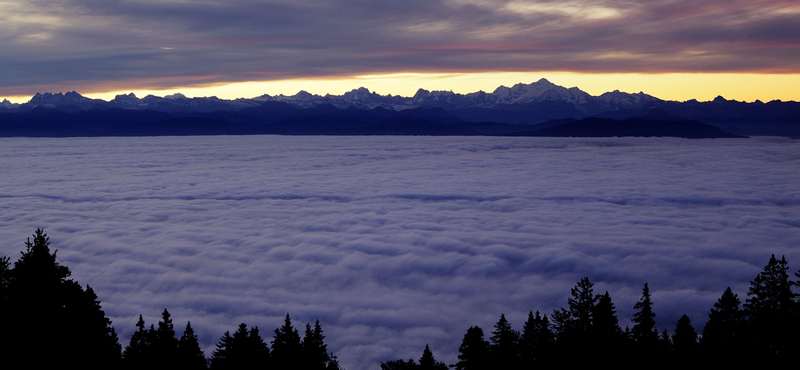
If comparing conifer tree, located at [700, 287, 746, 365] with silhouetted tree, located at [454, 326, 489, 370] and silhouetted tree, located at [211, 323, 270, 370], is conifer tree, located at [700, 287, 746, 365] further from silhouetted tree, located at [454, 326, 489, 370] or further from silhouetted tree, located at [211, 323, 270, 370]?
A: silhouetted tree, located at [211, 323, 270, 370]

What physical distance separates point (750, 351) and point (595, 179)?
12808 centimetres

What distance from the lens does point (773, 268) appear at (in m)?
18.6

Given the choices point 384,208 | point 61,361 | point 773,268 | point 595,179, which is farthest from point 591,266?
point 595,179

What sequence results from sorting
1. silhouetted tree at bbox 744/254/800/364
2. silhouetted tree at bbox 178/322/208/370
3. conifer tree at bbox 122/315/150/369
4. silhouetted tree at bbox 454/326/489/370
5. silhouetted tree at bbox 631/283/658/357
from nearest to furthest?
silhouetted tree at bbox 178/322/208/370, conifer tree at bbox 122/315/150/369, silhouetted tree at bbox 454/326/489/370, silhouetted tree at bbox 744/254/800/364, silhouetted tree at bbox 631/283/658/357

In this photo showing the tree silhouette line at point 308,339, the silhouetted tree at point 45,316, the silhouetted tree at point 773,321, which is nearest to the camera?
the silhouetted tree at point 45,316

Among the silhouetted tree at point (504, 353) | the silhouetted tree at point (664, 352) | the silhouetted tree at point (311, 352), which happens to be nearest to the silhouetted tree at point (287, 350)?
the silhouetted tree at point (311, 352)

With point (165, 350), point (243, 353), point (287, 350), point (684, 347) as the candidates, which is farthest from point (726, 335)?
point (165, 350)

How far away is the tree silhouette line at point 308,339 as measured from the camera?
12.5 meters

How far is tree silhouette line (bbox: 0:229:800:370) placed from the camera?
12.5 meters

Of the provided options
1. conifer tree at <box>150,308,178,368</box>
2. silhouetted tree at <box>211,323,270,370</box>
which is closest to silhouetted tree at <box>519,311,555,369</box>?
silhouetted tree at <box>211,323,270,370</box>

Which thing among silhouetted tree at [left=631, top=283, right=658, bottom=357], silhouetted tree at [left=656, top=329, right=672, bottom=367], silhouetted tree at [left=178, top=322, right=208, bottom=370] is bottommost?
silhouetted tree at [left=656, top=329, right=672, bottom=367]

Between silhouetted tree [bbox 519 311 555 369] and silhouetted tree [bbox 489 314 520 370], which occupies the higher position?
silhouetted tree [bbox 489 314 520 370]

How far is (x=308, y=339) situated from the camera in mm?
17453

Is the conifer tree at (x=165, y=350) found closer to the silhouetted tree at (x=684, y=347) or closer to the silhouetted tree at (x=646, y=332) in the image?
the silhouetted tree at (x=646, y=332)
